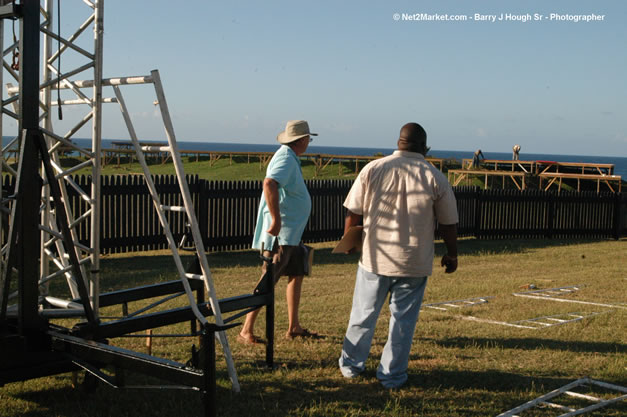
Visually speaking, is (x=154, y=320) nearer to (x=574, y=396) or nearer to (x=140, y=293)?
(x=140, y=293)

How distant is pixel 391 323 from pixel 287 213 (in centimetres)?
154

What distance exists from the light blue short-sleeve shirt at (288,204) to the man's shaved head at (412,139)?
1.22 metres

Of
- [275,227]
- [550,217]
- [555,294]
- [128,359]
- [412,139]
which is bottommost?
[555,294]

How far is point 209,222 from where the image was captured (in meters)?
13.4

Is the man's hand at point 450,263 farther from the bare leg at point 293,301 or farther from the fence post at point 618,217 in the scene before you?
the fence post at point 618,217

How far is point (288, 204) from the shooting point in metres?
6.12

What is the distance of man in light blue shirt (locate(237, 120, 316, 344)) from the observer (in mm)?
6004

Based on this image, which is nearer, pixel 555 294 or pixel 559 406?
pixel 559 406

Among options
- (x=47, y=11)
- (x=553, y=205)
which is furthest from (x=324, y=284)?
(x=553, y=205)

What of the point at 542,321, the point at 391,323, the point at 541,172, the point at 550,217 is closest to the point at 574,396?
the point at 391,323

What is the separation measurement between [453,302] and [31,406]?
5.18 metres

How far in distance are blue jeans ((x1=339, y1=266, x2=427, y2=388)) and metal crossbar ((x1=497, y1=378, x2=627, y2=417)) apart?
829mm

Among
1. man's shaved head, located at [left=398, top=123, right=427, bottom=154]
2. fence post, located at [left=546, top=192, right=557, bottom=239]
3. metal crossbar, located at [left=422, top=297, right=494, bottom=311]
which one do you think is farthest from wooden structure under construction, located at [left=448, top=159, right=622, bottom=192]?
man's shaved head, located at [left=398, top=123, right=427, bottom=154]

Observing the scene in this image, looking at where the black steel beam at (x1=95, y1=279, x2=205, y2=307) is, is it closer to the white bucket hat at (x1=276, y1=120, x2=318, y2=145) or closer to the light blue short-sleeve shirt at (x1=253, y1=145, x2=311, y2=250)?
the light blue short-sleeve shirt at (x1=253, y1=145, x2=311, y2=250)
